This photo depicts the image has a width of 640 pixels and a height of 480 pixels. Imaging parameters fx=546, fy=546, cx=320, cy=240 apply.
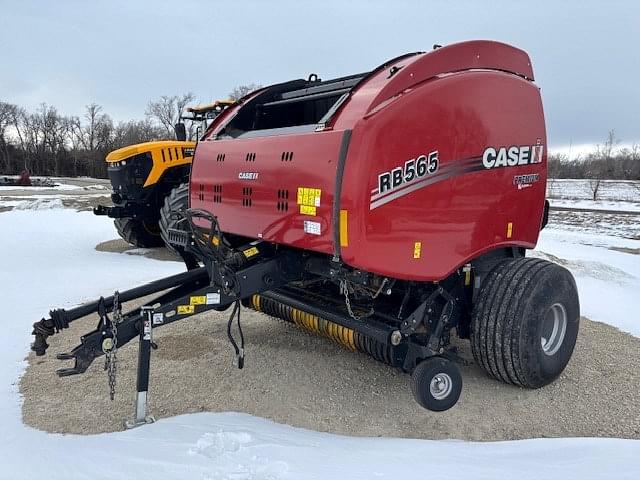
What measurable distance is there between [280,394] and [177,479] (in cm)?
127

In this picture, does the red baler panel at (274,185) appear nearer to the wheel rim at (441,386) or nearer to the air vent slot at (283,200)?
the air vent slot at (283,200)

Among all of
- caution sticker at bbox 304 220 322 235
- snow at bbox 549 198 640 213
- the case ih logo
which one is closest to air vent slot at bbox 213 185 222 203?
caution sticker at bbox 304 220 322 235

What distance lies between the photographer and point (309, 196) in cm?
323

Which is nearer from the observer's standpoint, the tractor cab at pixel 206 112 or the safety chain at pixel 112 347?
the safety chain at pixel 112 347

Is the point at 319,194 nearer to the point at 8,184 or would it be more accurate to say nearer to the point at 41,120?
the point at 8,184

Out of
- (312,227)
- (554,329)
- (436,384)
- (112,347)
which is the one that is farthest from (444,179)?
(112,347)

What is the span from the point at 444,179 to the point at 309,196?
83 cm

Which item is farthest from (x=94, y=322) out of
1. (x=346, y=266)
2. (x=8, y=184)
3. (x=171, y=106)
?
(x=171, y=106)

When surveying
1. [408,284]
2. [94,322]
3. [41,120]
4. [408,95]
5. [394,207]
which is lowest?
[94,322]

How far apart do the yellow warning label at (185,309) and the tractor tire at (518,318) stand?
190 centimetres

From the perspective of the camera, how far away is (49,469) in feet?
8.84

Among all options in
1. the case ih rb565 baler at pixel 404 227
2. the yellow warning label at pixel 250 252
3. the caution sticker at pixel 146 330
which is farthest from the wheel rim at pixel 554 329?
the caution sticker at pixel 146 330

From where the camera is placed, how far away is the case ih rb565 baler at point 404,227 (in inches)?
121

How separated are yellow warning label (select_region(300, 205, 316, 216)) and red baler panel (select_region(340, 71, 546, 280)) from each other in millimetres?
257
